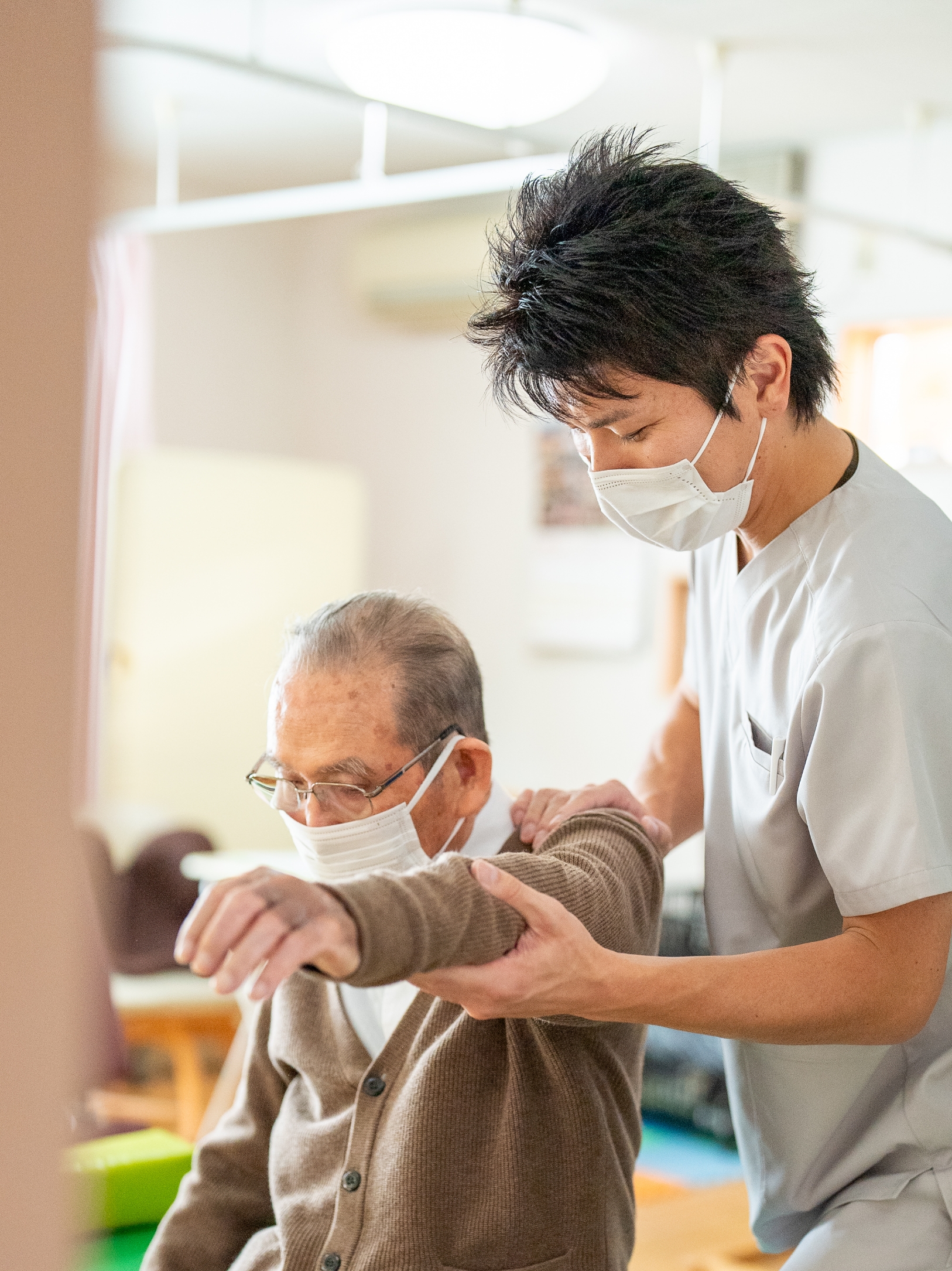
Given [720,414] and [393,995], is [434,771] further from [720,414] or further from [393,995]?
[720,414]

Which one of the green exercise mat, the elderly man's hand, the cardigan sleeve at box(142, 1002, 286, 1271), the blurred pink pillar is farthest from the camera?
the green exercise mat

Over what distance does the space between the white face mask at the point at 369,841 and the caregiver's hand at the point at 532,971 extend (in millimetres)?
293

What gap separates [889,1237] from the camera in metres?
1.27

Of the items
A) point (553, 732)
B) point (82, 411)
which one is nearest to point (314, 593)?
point (553, 732)

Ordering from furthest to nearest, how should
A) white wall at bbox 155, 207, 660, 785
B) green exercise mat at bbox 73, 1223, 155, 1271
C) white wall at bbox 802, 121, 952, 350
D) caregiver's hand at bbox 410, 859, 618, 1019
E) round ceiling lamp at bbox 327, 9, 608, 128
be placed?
1. white wall at bbox 155, 207, 660, 785
2. white wall at bbox 802, 121, 952, 350
3. round ceiling lamp at bbox 327, 9, 608, 128
4. green exercise mat at bbox 73, 1223, 155, 1271
5. caregiver's hand at bbox 410, 859, 618, 1019

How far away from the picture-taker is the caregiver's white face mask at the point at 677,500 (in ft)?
4.24

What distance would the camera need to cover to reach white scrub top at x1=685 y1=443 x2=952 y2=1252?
118 cm

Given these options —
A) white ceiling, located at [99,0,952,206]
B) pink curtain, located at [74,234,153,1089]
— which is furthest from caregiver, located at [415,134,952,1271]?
pink curtain, located at [74,234,153,1089]

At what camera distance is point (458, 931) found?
0.95 meters

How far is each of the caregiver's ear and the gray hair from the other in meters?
0.02

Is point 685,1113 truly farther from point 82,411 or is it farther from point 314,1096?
point 82,411

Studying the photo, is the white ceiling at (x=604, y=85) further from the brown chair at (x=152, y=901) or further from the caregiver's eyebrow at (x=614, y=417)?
the brown chair at (x=152, y=901)

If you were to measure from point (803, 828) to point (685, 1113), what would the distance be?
2944mm

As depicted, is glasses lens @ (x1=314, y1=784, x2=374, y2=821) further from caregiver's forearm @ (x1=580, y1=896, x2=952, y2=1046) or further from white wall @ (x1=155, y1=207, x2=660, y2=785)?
white wall @ (x1=155, y1=207, x2=660, y2=785)
